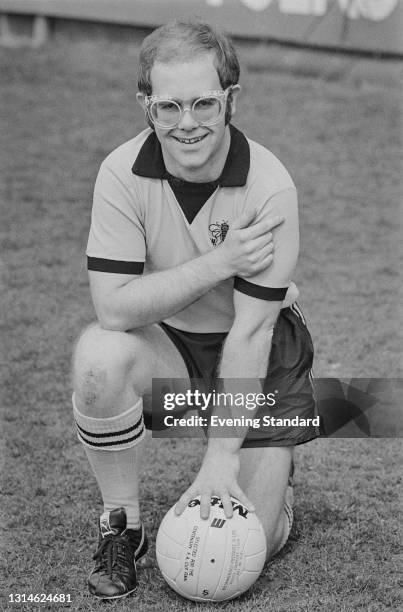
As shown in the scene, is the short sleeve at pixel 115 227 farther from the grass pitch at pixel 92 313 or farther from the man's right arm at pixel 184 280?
the grass pitch at pixel 92 313

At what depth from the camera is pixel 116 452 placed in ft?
11.1

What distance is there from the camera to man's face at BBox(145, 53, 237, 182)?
10.3 feet

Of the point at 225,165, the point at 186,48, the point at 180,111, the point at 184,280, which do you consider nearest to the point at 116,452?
the point at 184,280

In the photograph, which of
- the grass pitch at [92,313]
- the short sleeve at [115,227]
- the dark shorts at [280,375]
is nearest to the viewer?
the short sleeve at [115,227]

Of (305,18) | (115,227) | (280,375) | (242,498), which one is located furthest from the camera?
(305,18)

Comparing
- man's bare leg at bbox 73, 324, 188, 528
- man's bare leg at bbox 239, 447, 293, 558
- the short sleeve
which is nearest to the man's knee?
man's bare leg at bbox 73, 324, 188, 528

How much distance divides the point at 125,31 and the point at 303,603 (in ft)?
33.8

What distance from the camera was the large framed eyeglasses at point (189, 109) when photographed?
10.4ft

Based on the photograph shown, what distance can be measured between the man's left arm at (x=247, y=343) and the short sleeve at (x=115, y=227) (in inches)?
14.1

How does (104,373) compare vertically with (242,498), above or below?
above

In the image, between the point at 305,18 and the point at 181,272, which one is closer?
the point at 181,272

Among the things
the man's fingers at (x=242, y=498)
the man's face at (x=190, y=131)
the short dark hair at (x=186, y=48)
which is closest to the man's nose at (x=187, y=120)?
the man's face at (x=190, y=131)

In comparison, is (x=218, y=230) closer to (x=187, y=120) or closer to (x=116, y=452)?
(x=187, y=120)

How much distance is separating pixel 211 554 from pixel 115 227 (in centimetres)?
106
